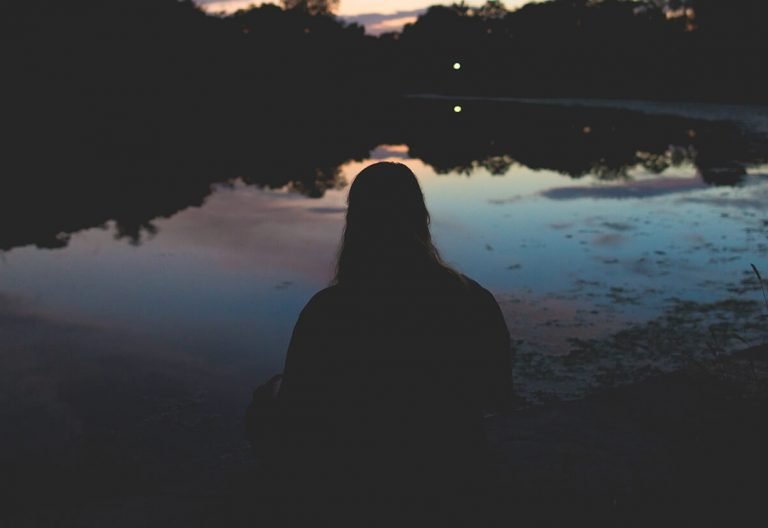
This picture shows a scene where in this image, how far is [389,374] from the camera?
2139 millimetres

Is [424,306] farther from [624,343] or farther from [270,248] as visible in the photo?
[270,248]

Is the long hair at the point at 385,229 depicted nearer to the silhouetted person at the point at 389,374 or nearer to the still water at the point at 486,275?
the silhouetted person at the point at 389,374

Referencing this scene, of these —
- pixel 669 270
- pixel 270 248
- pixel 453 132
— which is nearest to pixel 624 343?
pixel 669 270

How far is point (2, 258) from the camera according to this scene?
10.8 meters

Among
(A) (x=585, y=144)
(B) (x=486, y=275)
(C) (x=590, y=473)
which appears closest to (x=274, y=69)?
(A) (x=585, y=144)

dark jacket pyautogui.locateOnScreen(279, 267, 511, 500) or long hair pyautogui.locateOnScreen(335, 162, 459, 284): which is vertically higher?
long hair pyautogui.locateOnScreen(335, 162, 459, 284)

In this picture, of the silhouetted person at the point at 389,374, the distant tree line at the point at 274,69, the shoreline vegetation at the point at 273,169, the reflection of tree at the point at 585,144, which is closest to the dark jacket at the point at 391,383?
the silhouetted person at the point at 389,374

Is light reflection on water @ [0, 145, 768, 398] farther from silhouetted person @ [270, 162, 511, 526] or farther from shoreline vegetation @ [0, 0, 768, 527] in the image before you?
silhouetted person @ [270, 162, 511, 526]

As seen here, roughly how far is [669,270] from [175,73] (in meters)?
44.8

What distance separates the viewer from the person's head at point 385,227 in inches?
83.4

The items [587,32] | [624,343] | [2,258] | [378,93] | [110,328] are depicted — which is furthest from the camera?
[378,93]

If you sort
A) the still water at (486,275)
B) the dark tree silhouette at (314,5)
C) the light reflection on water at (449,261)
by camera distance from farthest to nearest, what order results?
1. the dark tree silhouette at (314,5)
2. the light reflection on water at (449,261)
3. the still water at (486,275)

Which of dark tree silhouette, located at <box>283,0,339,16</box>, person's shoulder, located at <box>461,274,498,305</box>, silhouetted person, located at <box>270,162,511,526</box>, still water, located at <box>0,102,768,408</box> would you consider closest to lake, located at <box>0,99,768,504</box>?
still water, located at <box>0,102,768,408</box>

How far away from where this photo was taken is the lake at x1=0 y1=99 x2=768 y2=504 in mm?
5832
